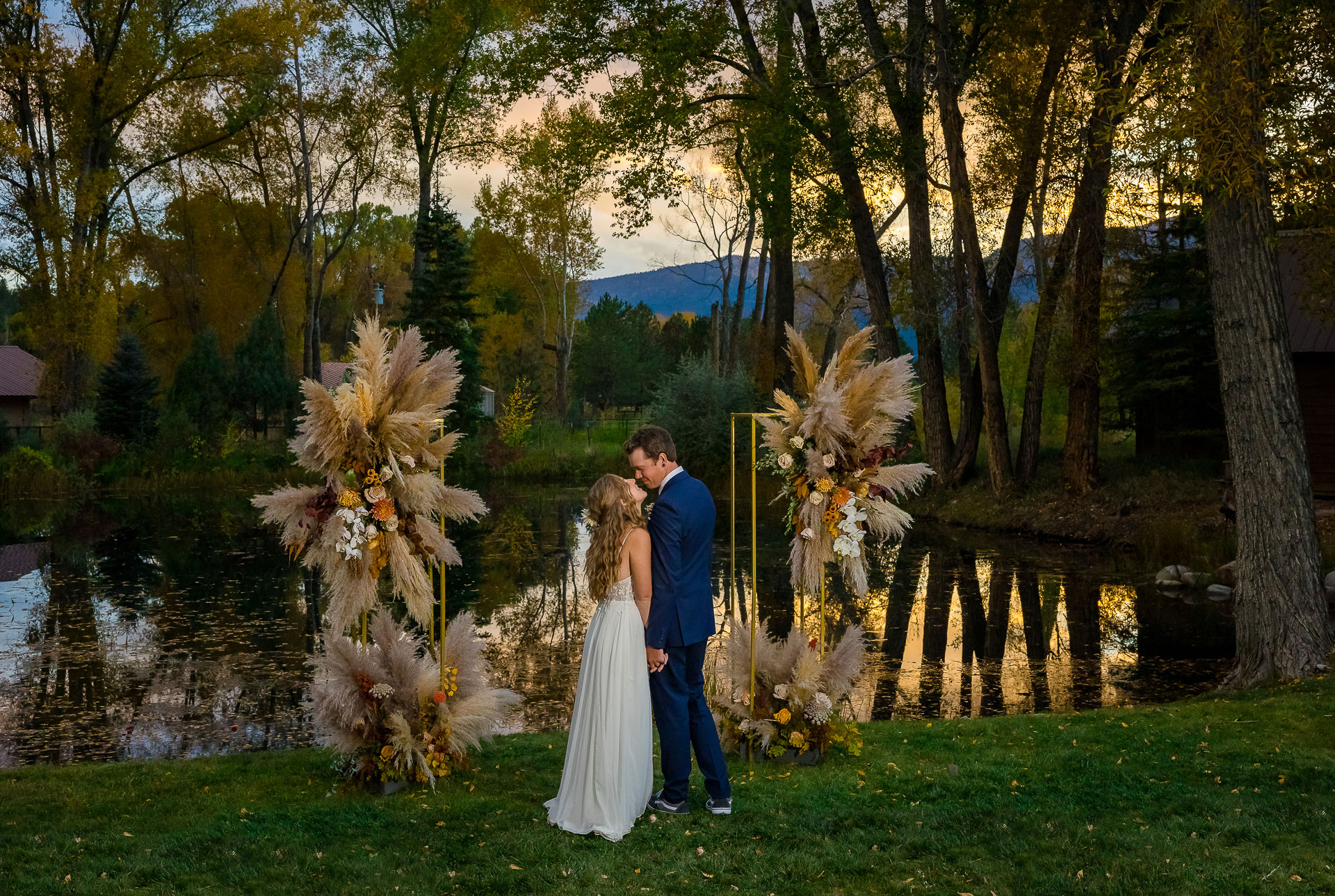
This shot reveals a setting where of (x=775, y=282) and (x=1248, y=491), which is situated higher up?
(x=775, y=282)

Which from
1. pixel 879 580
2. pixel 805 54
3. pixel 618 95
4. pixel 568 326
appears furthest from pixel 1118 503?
pixel 568 326

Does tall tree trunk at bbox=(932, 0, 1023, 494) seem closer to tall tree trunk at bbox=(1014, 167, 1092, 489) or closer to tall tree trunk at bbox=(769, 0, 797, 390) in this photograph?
tall tree trunk at bbox=(1014, 167, 1092, 489)

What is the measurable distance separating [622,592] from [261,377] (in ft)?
98.7

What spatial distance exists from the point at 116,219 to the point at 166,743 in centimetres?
3056

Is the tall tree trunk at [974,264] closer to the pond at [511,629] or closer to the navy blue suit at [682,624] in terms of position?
the pond at [511,629]

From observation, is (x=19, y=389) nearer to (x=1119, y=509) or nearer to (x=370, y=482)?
(x=1119, y=509)

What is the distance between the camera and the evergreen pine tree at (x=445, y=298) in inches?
1225

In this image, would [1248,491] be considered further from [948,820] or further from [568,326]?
[568,326]

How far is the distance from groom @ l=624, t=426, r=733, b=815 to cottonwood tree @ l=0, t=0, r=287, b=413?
27.7m

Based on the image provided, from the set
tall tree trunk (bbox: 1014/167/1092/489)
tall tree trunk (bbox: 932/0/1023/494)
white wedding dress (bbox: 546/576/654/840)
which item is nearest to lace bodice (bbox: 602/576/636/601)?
white wedding dress (bbox: 546/576/654/840)

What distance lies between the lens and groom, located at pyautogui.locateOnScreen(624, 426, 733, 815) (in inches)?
218

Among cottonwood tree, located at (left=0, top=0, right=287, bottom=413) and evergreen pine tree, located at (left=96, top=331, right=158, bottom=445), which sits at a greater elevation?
cottonwood tree, located at (left=0, top=0, right=287, bottom=413)

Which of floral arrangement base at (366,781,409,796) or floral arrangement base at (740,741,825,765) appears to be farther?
floral arrangement base at (740,741,825,765)

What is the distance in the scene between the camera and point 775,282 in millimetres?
30219
